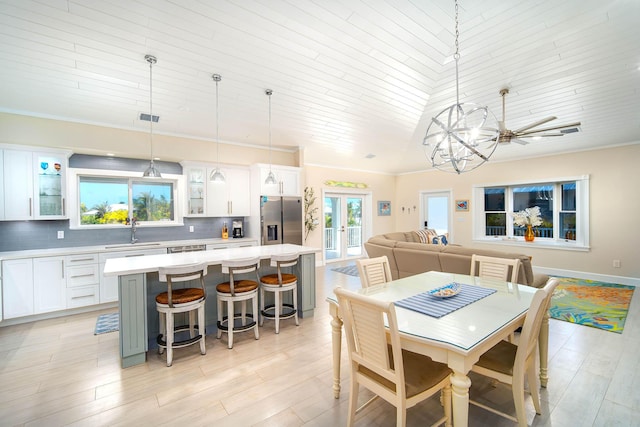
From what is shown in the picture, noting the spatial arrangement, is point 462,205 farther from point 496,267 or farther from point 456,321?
point 456,321

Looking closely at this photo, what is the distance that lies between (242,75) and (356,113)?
2.14 metres

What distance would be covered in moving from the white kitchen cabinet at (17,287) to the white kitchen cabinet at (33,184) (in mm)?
681

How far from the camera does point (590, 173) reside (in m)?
5.68

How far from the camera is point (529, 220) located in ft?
21.4

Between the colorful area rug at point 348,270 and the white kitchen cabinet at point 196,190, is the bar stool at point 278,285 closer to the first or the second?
→ the white kitchen cabinet at point 196,190

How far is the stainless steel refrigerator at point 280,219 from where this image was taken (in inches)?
217

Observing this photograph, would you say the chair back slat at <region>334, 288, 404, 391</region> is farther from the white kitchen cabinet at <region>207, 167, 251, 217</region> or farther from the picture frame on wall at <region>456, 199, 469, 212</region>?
the picture frame on wall at <region>456, 199, 469, 212</region>

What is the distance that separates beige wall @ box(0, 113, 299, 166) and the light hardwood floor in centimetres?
264

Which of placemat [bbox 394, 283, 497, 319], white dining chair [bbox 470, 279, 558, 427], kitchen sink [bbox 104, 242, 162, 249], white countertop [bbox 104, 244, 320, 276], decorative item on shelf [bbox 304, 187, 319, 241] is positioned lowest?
white dining chair [bbox 470, 279, 558, 427]

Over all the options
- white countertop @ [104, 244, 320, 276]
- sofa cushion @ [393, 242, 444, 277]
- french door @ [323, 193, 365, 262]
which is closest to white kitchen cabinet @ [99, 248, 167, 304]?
white countertop @ [104, 244, 320, 276]

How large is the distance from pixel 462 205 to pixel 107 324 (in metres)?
7.98

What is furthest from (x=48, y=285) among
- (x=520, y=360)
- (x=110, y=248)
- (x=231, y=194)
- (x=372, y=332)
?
(x=520, y=360)

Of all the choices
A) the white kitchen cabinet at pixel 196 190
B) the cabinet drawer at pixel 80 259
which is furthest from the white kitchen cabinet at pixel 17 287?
the white kitchen cabinet at pixel 196 190

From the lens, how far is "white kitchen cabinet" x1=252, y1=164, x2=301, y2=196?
18.2 feet
